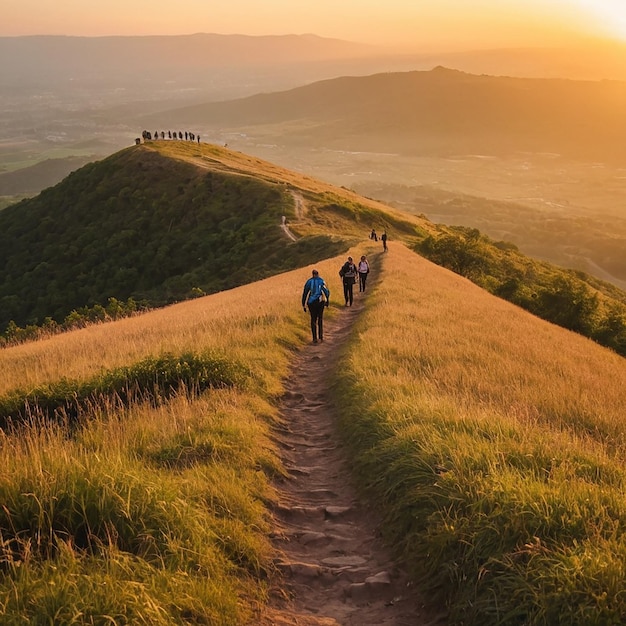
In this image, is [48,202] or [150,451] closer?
[150,451]

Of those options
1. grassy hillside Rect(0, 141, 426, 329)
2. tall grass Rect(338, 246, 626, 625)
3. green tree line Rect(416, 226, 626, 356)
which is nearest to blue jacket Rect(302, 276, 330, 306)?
tall grass Rect(338, 246, 626, 625)

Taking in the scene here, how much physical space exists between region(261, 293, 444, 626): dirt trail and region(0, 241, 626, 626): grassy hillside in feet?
0.70

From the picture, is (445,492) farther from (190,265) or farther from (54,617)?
(190,265)

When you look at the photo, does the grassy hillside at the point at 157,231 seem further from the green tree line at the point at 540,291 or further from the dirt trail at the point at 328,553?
the dirt trail at the point at 328,553

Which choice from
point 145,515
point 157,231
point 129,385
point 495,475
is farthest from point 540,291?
point 157,231

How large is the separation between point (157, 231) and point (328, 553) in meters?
61.4

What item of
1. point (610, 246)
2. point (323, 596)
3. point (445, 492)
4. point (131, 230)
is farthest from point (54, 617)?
point (610, 246)

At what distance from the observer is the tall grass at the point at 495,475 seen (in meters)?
4.19

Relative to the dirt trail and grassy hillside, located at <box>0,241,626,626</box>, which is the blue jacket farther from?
the dirt trail

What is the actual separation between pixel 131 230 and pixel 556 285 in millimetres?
44371

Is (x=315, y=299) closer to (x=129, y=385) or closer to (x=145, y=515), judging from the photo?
(x=129, y=385)

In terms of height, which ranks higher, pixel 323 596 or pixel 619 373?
pixel 323 596

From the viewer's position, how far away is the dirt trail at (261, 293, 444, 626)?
491 cm

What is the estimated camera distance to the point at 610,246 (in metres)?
178
